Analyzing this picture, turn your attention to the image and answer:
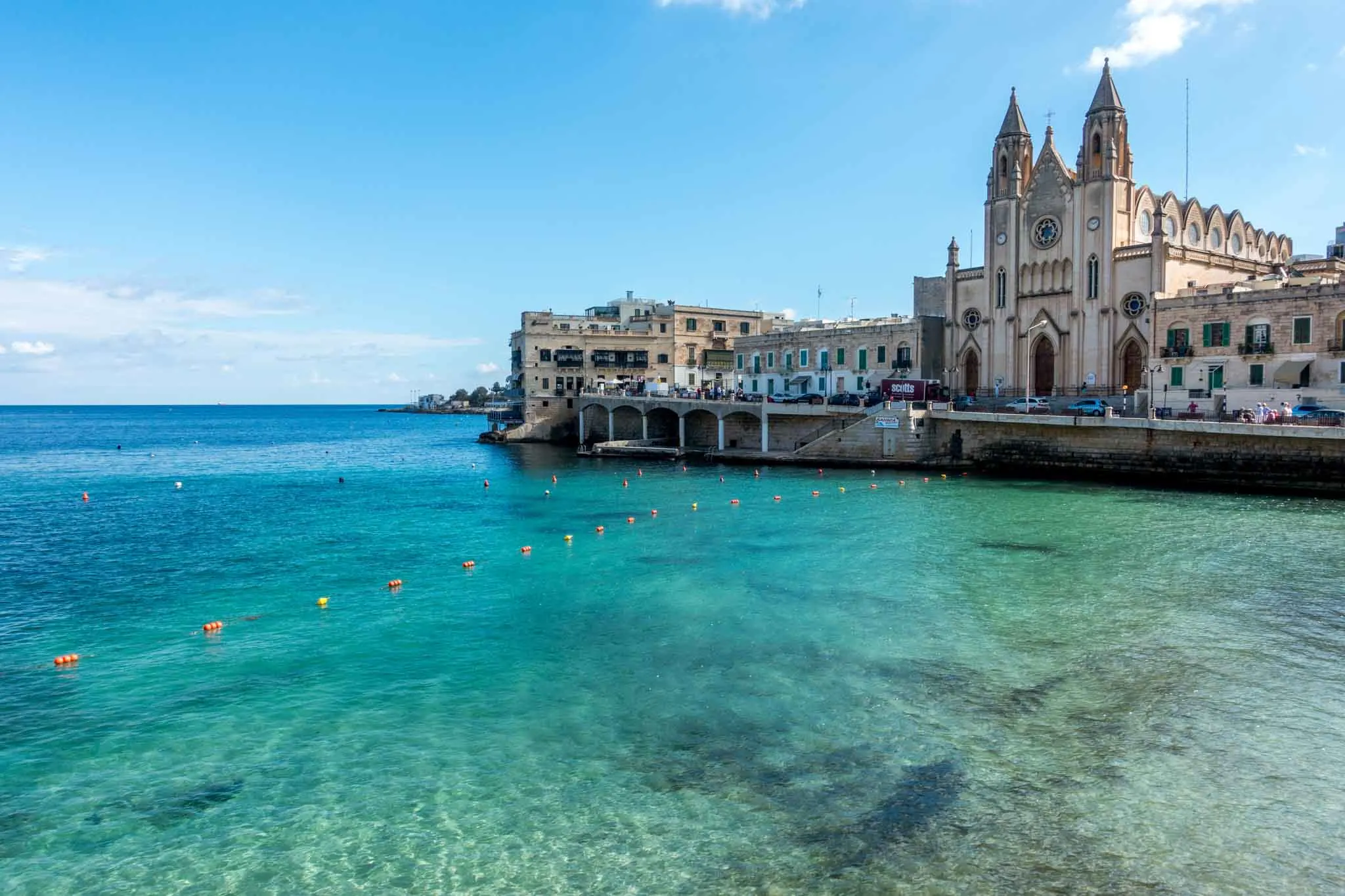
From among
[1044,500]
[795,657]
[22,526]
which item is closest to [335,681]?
[795,657]

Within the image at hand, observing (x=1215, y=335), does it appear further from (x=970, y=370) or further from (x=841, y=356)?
(x=841, y=356)

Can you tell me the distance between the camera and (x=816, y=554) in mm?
29297

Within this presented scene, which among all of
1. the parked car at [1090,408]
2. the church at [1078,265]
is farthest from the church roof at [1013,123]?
the parked car at [1090,408]

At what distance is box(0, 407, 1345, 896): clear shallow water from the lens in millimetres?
10891

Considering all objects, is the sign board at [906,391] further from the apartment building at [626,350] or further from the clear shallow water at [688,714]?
the apartment building at [626,350]

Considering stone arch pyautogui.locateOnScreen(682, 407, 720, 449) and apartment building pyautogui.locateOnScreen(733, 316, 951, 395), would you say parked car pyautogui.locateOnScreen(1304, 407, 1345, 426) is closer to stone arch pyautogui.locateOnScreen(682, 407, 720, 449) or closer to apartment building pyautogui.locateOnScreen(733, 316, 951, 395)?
apartment building pyautogui.locateOnScreen(733, 316, 951, 395)

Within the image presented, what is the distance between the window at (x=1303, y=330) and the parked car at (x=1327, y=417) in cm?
449

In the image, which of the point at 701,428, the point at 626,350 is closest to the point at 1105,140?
the point at 701,428

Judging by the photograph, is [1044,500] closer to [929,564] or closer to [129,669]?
[929,564]

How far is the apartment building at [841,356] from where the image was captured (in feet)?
218

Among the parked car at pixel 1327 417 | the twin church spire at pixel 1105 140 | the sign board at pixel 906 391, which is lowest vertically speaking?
the parked car at pixel 1327 417

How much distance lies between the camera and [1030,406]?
52.2 meters

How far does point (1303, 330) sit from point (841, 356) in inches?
1289

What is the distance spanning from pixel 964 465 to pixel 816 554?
2702 centimetres
